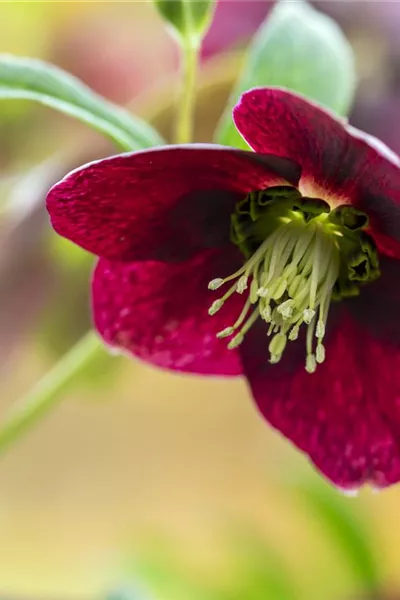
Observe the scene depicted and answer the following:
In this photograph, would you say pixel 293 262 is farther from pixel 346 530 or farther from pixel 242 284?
pixel 346 530

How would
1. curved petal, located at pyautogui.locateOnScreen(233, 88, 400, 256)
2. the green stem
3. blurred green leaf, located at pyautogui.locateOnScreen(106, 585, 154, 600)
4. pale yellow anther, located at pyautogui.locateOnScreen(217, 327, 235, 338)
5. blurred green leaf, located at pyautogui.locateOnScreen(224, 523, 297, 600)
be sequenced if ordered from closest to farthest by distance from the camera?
curved petal, located at pyautogui.locateOnScreen(233, 88, 400, 256) → pale yellow anther, located at pyautogui.locateOnScreen(217, 327, 235, 338) → the green stem → blurred green leaf, located at pyautogui.locateOnScreen(106, 585, 154, 600) → blurred green leaf, located at pyautogui.locateOnScreen(224, 523, 297, 600)

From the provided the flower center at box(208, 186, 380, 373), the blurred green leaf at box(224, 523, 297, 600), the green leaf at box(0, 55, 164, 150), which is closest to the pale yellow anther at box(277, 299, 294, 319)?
the flower center at box(208, 186, 380, 373)

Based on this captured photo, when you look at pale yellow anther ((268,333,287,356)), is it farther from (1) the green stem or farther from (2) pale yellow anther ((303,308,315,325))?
(1) the green stem

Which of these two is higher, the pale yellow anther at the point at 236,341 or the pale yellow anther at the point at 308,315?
the pale yellow anther at the point at 308,315

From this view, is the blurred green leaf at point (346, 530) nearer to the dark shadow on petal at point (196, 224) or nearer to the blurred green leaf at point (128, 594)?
the blurred green leaf at point (128, 594)

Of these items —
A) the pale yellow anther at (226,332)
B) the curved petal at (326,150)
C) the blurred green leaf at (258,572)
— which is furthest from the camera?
the blurred green leaf at (258,572)

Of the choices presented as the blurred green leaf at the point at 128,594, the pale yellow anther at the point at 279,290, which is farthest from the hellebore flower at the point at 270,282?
the blurred green leaf at the point at 128,594

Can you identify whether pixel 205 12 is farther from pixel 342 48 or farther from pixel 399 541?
pixel 399 541

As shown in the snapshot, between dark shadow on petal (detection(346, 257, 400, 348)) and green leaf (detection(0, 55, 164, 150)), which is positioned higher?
green leaf (detection(0, 55, 164, 150))
